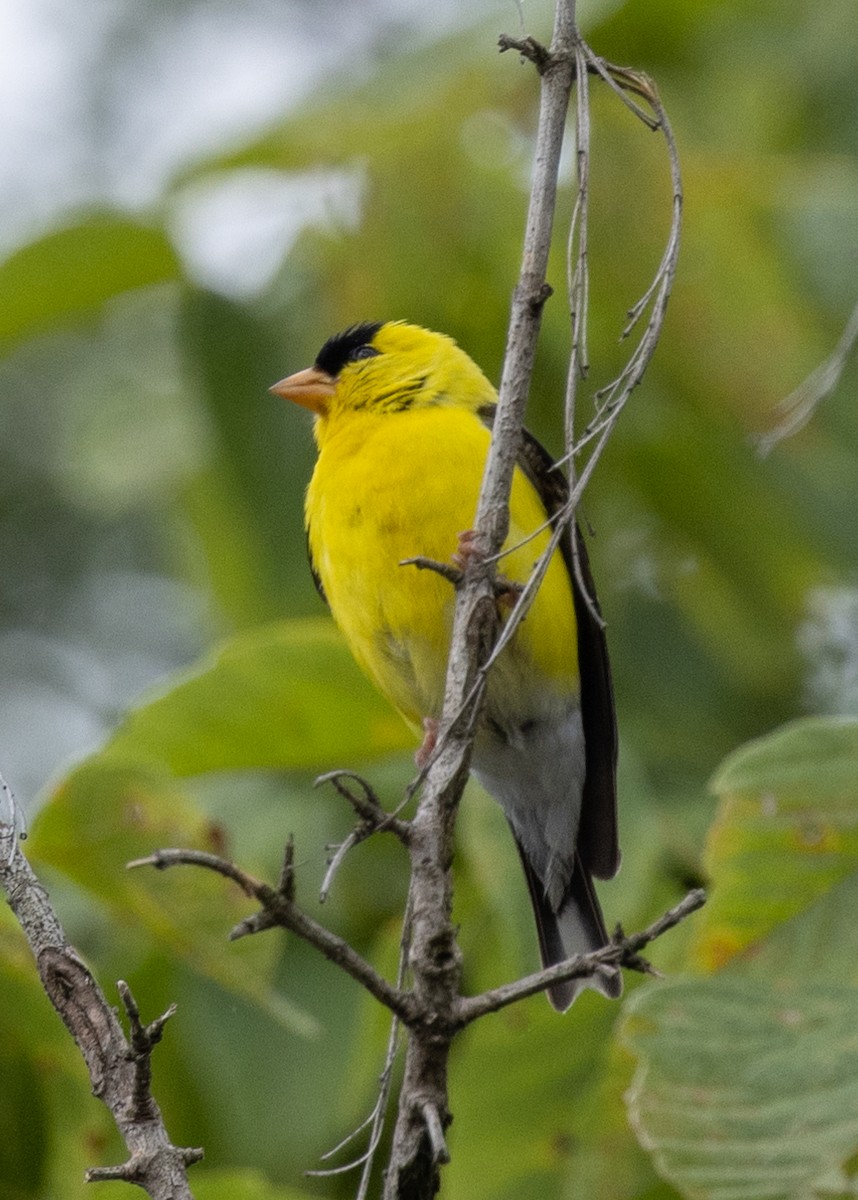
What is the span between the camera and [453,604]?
330 cm

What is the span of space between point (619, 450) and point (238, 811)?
4.45ft

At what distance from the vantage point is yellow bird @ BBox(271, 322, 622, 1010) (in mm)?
3270

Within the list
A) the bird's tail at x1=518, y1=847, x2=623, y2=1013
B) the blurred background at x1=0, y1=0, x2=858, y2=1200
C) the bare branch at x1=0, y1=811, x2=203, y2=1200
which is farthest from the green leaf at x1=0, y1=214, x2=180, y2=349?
the bare branch at x1=0, y1=811, x2=203, y2=1200

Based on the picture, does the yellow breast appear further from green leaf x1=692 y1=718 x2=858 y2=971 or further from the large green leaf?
green leaf x1=692 y1=718 x2=858 y2=971

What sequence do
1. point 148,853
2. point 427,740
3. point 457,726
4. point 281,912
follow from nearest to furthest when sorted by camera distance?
point 281,912 < point 457,726 < point 148,853 < point 427,740

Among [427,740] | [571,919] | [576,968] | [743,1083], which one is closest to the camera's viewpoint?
[576,968]

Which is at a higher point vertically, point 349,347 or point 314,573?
point 349,347

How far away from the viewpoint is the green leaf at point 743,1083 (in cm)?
225

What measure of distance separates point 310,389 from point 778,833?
5.77ft

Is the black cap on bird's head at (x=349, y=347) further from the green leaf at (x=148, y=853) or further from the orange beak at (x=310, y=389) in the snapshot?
the green leaf at (x=148, y=853)

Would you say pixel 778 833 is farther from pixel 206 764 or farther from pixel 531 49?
pixel 531 49

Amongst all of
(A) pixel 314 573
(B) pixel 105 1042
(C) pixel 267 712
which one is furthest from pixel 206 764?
(B) pixel 105 1042

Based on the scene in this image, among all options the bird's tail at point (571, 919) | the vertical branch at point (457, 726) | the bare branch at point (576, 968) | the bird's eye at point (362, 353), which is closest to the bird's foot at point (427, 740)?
the bird's tail at point (571, 919)

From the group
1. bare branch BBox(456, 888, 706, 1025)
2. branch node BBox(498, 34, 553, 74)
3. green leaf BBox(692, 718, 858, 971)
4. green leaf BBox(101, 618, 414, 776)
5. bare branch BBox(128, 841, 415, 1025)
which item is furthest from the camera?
green leaf BBox(101, 618, 414, 776)
